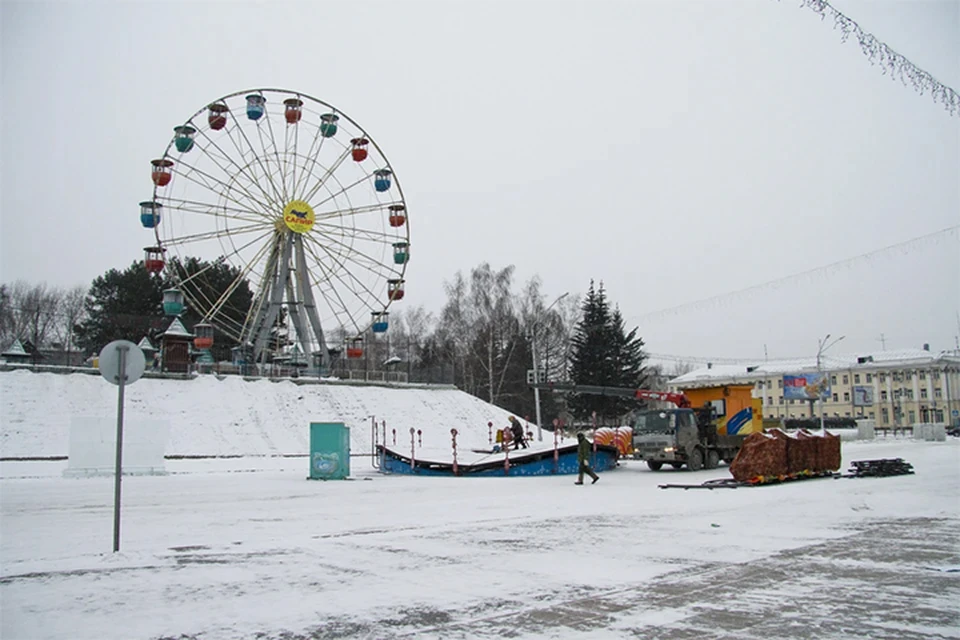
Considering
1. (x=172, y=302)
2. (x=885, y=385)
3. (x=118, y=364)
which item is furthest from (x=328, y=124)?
(x=885, y=385)

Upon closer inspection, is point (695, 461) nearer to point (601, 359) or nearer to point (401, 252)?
point (401, 252)

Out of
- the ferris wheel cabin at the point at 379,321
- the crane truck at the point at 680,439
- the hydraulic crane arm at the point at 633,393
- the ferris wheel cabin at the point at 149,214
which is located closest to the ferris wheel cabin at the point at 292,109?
the ferris wheel cabin at the point at 149,214

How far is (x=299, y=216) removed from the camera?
5150 cm

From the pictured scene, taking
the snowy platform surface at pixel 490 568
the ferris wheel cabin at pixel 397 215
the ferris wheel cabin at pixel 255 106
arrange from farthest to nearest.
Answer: the ferris wheel cabin at pixel 397 215 → the ferris wheel cabin at pixel 255 106 → the snowy platform surface at pixel 490 568

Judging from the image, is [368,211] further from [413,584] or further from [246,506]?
[413,584]

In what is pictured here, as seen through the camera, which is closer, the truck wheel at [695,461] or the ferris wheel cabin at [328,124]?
the truck wheel at [695,461]

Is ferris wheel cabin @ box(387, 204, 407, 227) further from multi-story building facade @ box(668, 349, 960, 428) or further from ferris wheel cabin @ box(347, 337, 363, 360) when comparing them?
multi-story building facade @ box(668, 349, 960, 428)

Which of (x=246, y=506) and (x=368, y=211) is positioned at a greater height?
(x=368, y=211)

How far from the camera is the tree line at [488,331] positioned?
6544 cm

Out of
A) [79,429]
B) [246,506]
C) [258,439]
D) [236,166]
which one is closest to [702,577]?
[246,506]

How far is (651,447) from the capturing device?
83.7 ft

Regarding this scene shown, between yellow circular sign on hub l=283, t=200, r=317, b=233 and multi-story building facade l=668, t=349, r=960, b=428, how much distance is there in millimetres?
52962

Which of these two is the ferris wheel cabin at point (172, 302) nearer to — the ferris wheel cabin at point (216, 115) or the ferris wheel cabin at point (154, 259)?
Answer: the ferris wheel cabin at point (154, 259)

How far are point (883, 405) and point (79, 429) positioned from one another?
9584 centimetres
